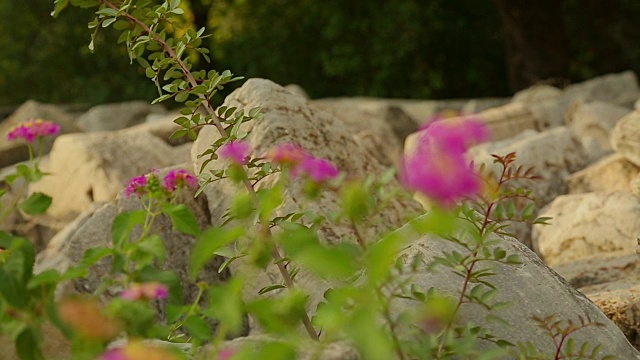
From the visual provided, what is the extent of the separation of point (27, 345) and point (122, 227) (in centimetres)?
32

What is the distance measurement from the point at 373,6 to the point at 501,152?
10.2 metres

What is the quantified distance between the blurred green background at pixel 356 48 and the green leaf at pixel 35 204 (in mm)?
12370

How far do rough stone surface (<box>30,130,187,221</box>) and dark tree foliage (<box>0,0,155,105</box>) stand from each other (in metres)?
10.9

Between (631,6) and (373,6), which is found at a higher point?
(631,6)

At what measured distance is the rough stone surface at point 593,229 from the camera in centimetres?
511

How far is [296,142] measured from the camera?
4.24m

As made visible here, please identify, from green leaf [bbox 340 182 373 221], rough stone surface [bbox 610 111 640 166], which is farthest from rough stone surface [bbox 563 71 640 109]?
green leaf [bbox 340 182 373 221]

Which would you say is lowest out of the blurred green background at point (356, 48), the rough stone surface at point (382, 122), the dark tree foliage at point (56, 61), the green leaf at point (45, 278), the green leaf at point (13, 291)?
the dark tree foliage at point (56, 61)

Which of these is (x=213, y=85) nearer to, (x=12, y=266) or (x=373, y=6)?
(x=12, y=266)

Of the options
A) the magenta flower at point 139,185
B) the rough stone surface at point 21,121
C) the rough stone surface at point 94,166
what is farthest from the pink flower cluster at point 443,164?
the rough stone surface at point 21,121

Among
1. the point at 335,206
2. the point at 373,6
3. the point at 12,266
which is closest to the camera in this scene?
the point at 12,266

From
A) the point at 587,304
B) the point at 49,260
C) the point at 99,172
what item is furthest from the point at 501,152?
the point at 587,304

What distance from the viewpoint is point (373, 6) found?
16656 millimetres

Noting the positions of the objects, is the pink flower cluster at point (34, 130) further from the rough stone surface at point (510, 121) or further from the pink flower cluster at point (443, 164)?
the rough stone surface at point (510, 121)
